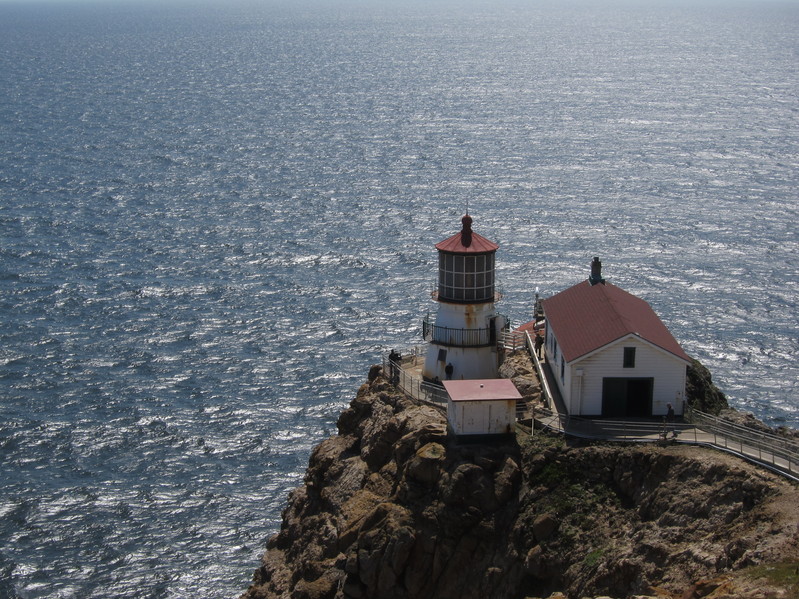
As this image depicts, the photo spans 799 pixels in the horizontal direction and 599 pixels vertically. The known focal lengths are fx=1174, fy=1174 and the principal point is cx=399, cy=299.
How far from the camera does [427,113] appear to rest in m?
179

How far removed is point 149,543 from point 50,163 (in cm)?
9013

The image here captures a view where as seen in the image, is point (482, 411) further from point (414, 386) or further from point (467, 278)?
point (467, 278)

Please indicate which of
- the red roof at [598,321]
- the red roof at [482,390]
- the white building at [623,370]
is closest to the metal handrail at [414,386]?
the red roof at [482,390]

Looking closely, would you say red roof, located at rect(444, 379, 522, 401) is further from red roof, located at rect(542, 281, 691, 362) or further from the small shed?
red roof, located at rect(542, 281, 691, 362)

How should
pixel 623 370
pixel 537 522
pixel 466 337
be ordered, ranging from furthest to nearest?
1. pixel 466 337
2. pixel 623 370
3. pixel 537 522

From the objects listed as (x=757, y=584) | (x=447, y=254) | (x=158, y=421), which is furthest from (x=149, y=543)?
(x=757, y=584)

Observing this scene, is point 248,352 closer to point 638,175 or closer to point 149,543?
point 149,543

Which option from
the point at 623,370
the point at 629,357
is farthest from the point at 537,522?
the point at 629,357

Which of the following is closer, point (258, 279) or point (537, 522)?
point (537, 522)

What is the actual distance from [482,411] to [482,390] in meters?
1.06

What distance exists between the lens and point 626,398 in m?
42.1

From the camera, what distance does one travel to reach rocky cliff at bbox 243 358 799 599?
33844 mm

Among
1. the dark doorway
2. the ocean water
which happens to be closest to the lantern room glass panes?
the dark doorway

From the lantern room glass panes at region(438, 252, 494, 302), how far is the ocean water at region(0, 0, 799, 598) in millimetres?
16715
